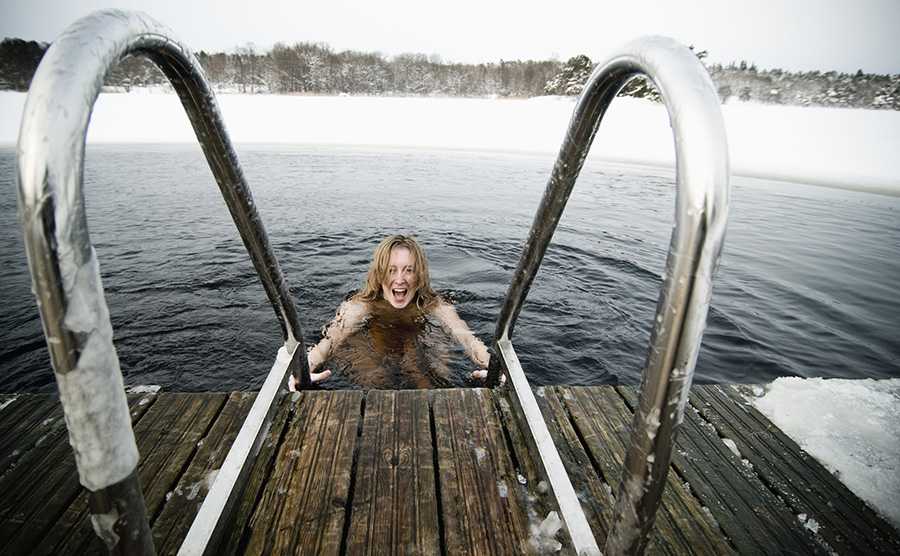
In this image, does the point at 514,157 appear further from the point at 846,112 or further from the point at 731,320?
the point at 846,112

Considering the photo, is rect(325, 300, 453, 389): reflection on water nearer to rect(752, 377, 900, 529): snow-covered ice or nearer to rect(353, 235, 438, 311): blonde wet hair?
rect(353, 235, 438, 311): blonde wet hair

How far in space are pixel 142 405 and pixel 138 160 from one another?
15943 mm

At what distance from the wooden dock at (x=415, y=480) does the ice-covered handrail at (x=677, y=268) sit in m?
0.69

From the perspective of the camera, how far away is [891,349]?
166 inches

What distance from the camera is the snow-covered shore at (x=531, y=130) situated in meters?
20.5

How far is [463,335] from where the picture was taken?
3375 mm

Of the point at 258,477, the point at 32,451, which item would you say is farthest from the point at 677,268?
the point at 32,451

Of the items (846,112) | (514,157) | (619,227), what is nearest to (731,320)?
(619,227)

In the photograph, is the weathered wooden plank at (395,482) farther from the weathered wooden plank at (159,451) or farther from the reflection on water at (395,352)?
the reflection on water at (395,352)

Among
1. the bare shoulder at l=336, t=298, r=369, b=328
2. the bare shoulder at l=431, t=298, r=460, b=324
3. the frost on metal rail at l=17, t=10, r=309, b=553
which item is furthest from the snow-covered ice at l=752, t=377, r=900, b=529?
the bare shoulder at l=336, t=298, r=369, b=328

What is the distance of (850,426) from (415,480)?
2.17 meters

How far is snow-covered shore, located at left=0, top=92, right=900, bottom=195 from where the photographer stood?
20.5 metres

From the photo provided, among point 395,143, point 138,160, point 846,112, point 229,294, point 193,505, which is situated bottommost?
point 229,294

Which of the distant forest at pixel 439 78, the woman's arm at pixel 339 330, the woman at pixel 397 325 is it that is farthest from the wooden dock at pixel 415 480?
the distant forest at pixel 439 78
